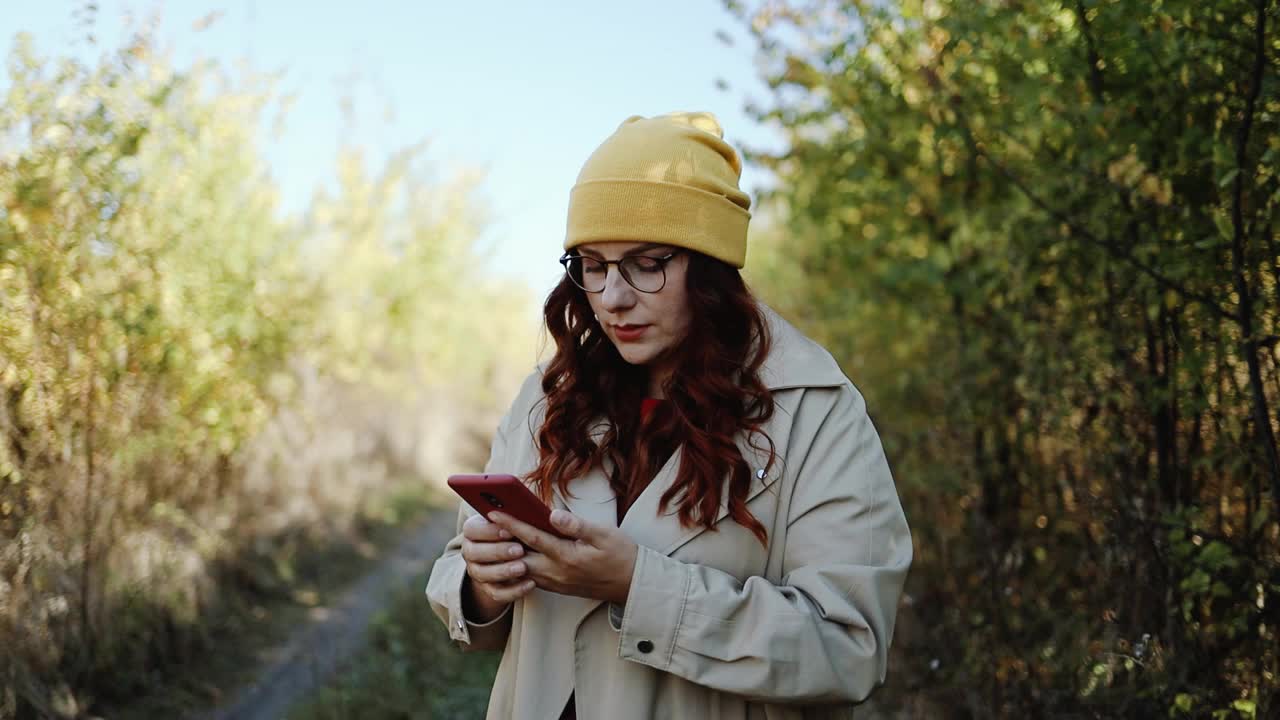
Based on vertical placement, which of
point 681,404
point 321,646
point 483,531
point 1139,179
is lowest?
point 321,646

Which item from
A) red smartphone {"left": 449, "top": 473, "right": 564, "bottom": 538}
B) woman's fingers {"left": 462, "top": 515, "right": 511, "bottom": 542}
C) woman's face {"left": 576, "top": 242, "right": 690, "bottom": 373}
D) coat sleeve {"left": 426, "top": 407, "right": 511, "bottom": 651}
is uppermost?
woman's face {"left": 576, "top": 242, "right": 690, "bottom": 373}

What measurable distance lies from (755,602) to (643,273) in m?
Result: 0.76

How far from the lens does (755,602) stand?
1890 mm

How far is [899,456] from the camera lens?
5.65 m

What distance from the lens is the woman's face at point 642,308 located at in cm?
217

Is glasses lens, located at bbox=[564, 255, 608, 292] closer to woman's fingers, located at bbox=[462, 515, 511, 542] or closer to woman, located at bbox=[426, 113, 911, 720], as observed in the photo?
woman, located at bbox=[426, 113, 911, 720]

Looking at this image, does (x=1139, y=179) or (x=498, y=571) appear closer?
(x=498, y=571)

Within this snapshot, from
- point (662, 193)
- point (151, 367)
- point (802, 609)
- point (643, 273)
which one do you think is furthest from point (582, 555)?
point (151, 367)

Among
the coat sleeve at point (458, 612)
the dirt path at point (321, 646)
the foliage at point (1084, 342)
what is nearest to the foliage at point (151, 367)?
the dirt path at point (321, 646)

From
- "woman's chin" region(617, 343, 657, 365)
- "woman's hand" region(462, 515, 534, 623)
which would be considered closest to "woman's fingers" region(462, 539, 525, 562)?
"woman's hand" region(462, 515, 534, 623)

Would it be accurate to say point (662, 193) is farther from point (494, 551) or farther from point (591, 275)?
point (494, 551)

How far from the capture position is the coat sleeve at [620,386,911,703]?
1.85 m

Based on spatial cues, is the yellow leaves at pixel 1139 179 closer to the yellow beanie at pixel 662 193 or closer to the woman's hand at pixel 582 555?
the yellow beanie at pixel 662 193

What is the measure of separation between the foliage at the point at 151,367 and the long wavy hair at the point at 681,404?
2.97 m
